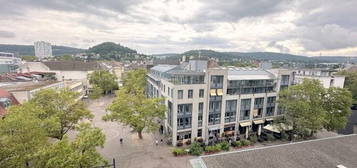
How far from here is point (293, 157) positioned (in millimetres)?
15383

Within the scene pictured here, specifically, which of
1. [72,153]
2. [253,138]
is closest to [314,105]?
[253,138]

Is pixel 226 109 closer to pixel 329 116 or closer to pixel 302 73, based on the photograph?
pixel 329 116

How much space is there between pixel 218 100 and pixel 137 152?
51.7ft

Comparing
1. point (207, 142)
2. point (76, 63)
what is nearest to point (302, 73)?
point (207, 142)

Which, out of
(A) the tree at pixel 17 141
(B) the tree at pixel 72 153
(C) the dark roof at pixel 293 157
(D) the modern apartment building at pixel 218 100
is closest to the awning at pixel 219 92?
(D) the modern apartment building at pixel 218 100

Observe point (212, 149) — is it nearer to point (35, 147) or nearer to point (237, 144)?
point (237, 144)

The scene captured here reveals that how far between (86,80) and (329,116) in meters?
68.3

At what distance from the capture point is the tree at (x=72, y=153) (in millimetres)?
12453

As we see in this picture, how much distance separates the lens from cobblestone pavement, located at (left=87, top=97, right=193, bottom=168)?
2284 centimetres

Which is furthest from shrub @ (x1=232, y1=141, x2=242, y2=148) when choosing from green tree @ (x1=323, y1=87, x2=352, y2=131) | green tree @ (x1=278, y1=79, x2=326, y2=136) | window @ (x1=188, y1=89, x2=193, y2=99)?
green tree @ (x1=323, y1=87, x2=352, y2=131)

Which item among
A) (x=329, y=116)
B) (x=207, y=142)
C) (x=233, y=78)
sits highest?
(x=233, y=78)

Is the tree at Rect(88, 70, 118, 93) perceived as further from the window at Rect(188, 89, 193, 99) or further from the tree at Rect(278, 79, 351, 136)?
the tree at Rect(278, 79, 351, 136)

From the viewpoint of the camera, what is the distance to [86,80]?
209 feet

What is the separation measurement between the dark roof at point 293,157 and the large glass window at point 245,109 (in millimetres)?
15262
